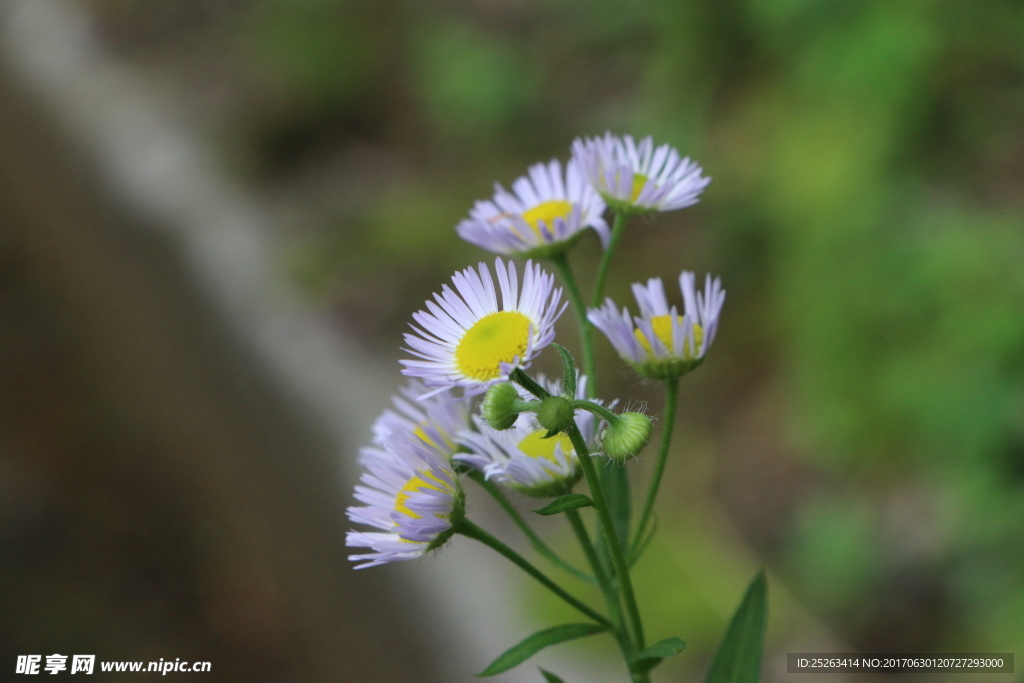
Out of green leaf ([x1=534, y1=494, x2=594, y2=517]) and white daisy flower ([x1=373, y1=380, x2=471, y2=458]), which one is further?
white daisy flower ([x1=373, y1=380, x2=471, y2=458])

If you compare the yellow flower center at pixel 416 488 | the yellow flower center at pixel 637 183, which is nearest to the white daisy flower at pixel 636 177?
the yellow flower center at pixel 637 183

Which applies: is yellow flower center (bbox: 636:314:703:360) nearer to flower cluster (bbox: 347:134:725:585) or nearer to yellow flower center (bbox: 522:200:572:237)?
flower cluster (bbox: 347:134:725:585)

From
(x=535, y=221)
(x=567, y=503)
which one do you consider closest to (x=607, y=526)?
(x=567, y=503)

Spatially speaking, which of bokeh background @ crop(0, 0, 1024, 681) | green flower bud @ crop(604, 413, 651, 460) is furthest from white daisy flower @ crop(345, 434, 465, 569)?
bokeh background @ crop(0, 0, 1024, 681)

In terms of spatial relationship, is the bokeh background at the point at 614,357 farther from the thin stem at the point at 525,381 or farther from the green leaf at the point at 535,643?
the thin stem at the point at 525,381

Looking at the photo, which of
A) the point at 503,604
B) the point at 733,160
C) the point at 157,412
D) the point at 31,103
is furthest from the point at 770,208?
the point at 31,103

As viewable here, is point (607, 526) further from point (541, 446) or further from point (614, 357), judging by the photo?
point (614, 357)
